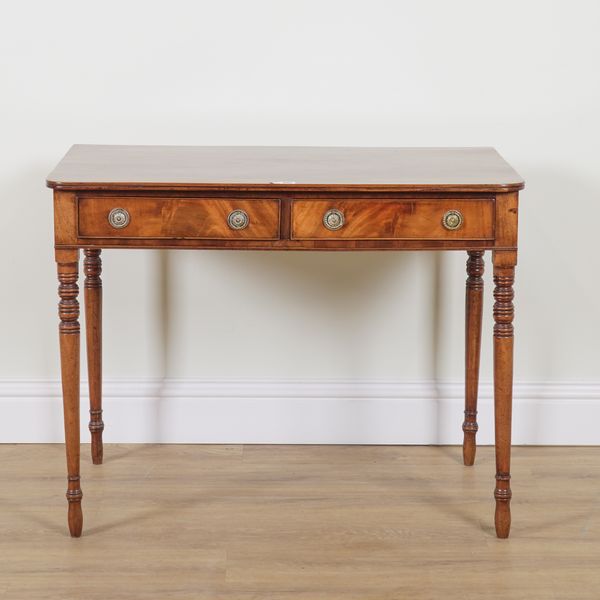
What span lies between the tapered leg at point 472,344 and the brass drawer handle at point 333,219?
2.31ft

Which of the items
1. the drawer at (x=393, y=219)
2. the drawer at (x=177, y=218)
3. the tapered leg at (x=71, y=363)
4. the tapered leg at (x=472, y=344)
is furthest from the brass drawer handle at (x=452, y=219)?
the tapered leg at (x=71, y=363)

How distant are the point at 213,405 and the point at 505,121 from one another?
130 cm

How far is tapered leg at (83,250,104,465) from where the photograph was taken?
367 cm

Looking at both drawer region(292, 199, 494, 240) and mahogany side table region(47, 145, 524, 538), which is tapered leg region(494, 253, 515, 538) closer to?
mahogany side table region(47, 145, 524, 538)

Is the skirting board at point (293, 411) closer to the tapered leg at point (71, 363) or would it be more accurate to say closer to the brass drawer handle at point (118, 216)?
the tapered leg at point (71, 363)

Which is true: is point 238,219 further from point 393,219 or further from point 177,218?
point 393,219

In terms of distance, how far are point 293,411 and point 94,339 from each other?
2.30ft

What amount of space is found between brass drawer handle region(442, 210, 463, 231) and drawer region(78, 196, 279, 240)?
43cm

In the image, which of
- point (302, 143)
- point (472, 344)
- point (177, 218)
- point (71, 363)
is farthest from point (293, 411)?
point (177, 218)

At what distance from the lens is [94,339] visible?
371 centimetres

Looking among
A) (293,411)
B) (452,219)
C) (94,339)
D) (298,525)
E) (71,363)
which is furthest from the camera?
(293,411)

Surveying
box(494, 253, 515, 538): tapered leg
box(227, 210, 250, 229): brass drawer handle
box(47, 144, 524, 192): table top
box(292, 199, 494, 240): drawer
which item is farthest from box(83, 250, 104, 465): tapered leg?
box(494, 253, 515, 538): tapered leg

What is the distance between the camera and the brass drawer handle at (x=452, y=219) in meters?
3.08

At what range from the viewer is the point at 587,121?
379cm
